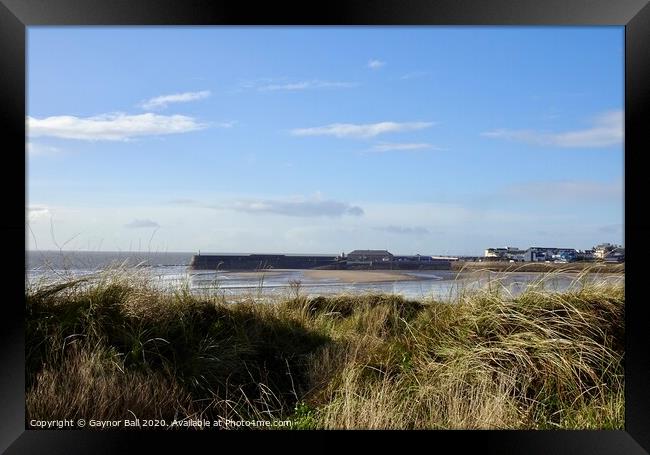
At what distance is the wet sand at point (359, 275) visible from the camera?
521cm

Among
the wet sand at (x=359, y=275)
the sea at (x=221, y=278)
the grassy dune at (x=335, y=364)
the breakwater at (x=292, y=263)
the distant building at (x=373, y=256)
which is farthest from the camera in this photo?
the distant building at (x=373, y=256)

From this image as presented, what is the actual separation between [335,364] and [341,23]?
6.79 feet

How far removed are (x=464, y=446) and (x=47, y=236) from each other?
304 cm

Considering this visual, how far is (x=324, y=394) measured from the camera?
3082mm

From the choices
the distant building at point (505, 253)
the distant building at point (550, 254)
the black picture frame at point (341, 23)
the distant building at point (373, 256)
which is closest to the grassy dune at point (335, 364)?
the black picture frame at point (341, 23)

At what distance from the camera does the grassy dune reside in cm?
276

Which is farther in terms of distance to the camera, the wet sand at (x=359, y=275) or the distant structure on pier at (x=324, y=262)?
the wet sand at (x=359, y=275)

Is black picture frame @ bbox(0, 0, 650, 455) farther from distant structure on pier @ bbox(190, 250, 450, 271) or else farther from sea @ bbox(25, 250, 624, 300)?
distant structure on pier @ bbox(190, 250, 450, 271)

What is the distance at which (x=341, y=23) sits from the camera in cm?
234

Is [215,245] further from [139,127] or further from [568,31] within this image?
[568,31]

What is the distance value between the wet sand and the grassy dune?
1.54 m

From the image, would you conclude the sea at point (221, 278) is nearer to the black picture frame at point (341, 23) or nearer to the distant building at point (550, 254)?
the distant building at point (550, 254)

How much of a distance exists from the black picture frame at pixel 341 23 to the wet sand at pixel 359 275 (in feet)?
9.29

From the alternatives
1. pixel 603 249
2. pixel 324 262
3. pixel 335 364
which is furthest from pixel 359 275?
pixel 603 249
